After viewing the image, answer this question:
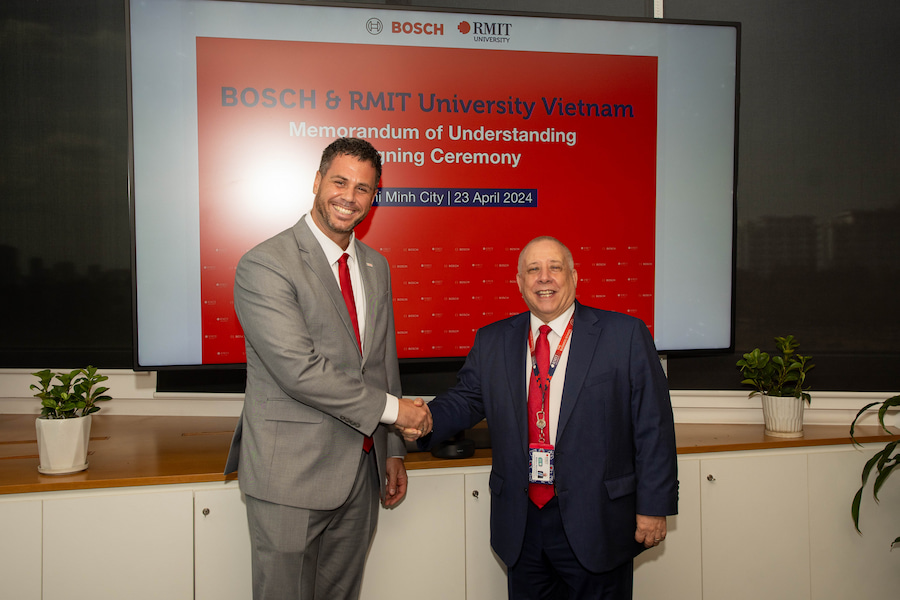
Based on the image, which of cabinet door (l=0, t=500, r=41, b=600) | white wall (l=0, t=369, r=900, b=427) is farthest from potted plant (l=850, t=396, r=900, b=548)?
cabinet door (l=0, t=500, r=41, b=600)

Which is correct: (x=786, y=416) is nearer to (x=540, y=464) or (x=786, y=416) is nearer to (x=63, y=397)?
(x=540, y=464)

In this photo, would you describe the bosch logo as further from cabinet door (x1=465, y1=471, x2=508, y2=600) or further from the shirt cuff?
cabinet door (x1=465, y1=471, x2=508, y2=600)

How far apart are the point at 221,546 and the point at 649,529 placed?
156 centimetres

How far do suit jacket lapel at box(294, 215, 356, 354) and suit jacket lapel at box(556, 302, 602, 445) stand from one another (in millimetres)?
697

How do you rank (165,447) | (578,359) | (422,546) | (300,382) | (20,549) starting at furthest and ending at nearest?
(165,447) < (422,546) < (20,549) < (578,359) < (300,382)

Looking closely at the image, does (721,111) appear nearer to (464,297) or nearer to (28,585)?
(464,297)

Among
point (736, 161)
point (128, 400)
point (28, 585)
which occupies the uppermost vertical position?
point (736, 161)

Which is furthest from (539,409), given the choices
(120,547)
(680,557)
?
(120,547)

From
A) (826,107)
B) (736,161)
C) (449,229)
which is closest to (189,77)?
(449,229)

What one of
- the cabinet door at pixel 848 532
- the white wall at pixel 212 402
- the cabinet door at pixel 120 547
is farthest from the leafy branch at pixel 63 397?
the cabinet door at pixel 848 532

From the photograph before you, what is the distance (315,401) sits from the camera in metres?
1.83

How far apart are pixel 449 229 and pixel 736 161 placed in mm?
1455

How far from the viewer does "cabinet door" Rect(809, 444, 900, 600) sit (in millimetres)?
2678

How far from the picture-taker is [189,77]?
2646mm
